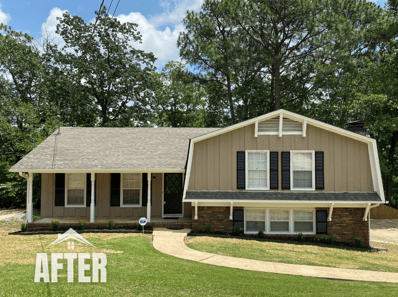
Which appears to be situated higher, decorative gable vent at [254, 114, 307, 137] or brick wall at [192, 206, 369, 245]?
decorative gable vent at [254, 114, 307, 137]

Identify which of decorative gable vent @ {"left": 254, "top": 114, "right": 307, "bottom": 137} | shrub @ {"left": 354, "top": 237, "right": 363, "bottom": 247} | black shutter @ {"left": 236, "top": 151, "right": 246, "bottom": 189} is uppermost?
decorative gable vent @ {"left": 254, "top": 114, "right": 307, "bottom": 137}

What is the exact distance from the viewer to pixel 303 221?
12742 millimetres

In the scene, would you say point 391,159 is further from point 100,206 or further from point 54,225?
point 54,225

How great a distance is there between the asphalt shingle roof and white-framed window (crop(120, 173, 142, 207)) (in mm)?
3251

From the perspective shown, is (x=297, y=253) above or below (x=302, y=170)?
below

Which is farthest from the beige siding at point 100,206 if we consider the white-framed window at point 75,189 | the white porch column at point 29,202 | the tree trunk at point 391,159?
the tree trunk at point 391,159

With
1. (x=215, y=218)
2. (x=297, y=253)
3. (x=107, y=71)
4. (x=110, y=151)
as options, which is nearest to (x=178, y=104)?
(x=107, y=71)

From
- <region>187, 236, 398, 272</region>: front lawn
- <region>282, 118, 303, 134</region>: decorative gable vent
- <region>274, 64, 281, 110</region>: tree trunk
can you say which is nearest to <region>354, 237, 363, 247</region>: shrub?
<region>187, 236, 398, 272</region>: front lawn

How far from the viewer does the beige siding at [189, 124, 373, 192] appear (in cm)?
1251

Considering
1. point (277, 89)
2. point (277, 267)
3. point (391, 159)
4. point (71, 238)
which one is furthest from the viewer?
point (277, 89)

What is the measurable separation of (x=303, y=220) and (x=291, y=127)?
371cm

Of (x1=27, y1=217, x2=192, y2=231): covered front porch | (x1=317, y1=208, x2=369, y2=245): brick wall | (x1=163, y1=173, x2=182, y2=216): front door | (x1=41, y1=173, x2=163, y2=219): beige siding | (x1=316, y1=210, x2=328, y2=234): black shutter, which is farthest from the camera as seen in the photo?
(x1=163, y1=173, x2=182, y2=216): front door

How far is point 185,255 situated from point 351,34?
20991 mm

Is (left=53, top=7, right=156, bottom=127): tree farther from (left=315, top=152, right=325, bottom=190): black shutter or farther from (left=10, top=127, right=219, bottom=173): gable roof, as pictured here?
(left=315, top=152, right=325, bottom=190): black shutter
